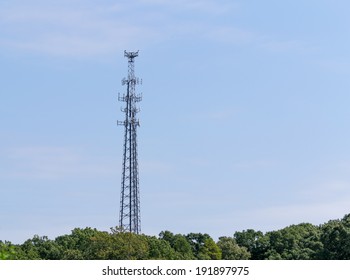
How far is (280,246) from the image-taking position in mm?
74812

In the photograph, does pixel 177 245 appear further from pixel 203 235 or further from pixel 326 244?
pixel 326 244

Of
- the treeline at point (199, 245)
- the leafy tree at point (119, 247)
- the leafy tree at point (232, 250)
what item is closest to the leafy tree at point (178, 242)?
the treeline at point (199, 245)

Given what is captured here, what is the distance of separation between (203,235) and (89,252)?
22.9 meters

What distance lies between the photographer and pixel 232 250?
248ft

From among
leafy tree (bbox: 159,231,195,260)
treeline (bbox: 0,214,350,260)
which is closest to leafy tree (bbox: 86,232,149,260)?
treeline (bbox: 0,214,350,260)

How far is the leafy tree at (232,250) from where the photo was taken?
247ft

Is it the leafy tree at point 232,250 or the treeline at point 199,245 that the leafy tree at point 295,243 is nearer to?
the treeline at point 199,245

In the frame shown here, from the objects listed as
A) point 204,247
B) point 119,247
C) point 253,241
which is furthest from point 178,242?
point 119,247

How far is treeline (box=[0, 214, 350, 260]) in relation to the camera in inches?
2308

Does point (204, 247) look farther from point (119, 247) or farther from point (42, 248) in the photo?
point (119, 247)

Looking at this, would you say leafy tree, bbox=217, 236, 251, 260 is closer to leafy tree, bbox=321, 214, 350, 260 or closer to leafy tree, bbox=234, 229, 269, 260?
leafy tree, bbox=234, 229, 269, 260

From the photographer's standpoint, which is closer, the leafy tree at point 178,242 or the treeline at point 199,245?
the treeline at point 199,245

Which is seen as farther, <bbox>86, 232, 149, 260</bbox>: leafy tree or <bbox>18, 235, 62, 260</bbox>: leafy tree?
<bbox>18, 235, 62, 260</bbox>: leafy tree
